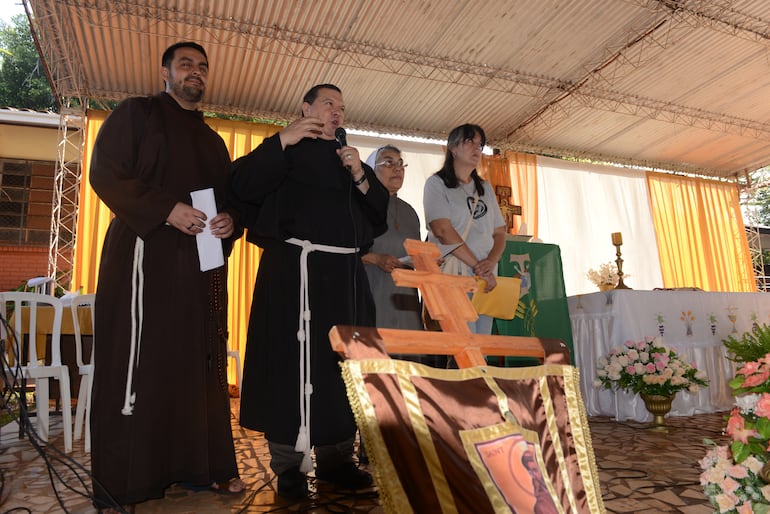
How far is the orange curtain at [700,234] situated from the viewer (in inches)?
388

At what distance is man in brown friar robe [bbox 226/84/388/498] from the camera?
2072 millimetres

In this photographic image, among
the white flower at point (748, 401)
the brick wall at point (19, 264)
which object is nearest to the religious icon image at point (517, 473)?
the white flower at point (748, 401)

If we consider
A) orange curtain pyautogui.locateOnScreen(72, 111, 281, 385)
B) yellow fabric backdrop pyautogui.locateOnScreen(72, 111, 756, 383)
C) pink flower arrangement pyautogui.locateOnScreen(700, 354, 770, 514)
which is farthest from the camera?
yellow fabric backdrop pyautogui.locateOnScreen(72, 111, 756, 383)

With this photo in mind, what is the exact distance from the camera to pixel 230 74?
6.72 meters

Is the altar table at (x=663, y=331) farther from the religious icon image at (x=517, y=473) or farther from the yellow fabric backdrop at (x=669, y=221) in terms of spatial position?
the yellow fabric backdrop at (x=669, y=221)

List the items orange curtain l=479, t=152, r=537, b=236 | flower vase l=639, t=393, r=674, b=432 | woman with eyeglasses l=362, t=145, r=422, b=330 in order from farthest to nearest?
orange curtain l=479, t=152, r=537, b=236 < flower vase l=639, t=393, r=674, b=432 < woman with eyeglasses l=362, t=145, r=422, b=330

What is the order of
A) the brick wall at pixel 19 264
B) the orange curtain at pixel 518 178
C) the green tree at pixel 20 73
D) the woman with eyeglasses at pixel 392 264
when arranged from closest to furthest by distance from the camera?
the woman with eyeglasses at pixel 392 264
the orange curtain at pixel 518 178
the brick wall at pixel 19 264
the green tree at pixel 20 73

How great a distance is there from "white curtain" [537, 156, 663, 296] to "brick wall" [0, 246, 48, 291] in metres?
9.43

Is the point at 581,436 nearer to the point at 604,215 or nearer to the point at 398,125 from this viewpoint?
the point at 398,125

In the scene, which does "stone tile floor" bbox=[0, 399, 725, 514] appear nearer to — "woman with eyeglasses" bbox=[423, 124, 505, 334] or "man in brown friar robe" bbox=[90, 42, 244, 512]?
"man in brown friar robe" bbox=[90, 42, 244, 512]

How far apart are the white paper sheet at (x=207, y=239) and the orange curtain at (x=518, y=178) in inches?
266

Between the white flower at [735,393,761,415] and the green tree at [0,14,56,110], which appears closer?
the white flower at [735,393,761,415]

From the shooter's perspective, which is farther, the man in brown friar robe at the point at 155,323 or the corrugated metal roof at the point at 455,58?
the corrugated metal roof at the point at 455,58

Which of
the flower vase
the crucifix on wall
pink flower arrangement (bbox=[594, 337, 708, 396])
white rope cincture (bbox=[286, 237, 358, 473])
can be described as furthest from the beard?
the crucifix on wall
